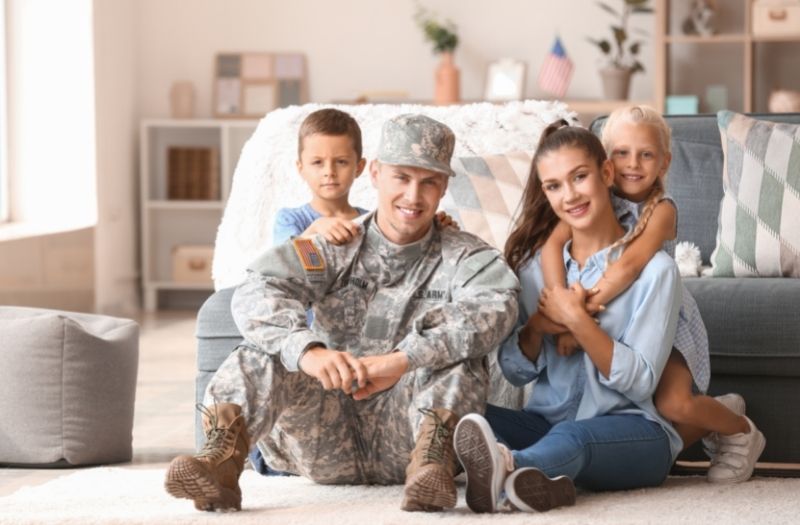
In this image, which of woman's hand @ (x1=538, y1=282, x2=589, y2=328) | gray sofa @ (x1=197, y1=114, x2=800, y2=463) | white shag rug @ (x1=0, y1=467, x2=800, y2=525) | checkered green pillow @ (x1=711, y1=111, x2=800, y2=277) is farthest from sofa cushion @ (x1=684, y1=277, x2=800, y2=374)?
woman's hand @ (x1=538, y1=282, x2=589, y2=328)

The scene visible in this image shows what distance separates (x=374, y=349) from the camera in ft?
8.11

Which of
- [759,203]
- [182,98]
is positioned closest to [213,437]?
[759,203]

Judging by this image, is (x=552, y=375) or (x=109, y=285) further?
(x=109, y=285)

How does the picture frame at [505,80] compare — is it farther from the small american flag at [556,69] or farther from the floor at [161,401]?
the floor at [161,401]

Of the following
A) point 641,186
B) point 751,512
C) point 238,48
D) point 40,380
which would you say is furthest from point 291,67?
point 751,512


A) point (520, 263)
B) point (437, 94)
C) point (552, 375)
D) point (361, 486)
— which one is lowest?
point (361, 486)

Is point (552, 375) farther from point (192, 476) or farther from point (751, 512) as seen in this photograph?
point (192, 476)

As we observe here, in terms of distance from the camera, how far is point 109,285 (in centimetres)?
638

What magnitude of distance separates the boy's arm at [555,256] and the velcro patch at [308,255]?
431 millimetres

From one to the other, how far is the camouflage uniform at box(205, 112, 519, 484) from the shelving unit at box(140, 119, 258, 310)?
4252mm

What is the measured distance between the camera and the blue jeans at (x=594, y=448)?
229cm

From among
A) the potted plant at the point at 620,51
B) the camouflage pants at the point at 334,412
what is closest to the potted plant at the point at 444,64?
the potted plant at the point at 620,51

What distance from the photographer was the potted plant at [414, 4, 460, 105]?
6492 millimetres

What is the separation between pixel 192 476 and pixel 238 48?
4.99 metres
